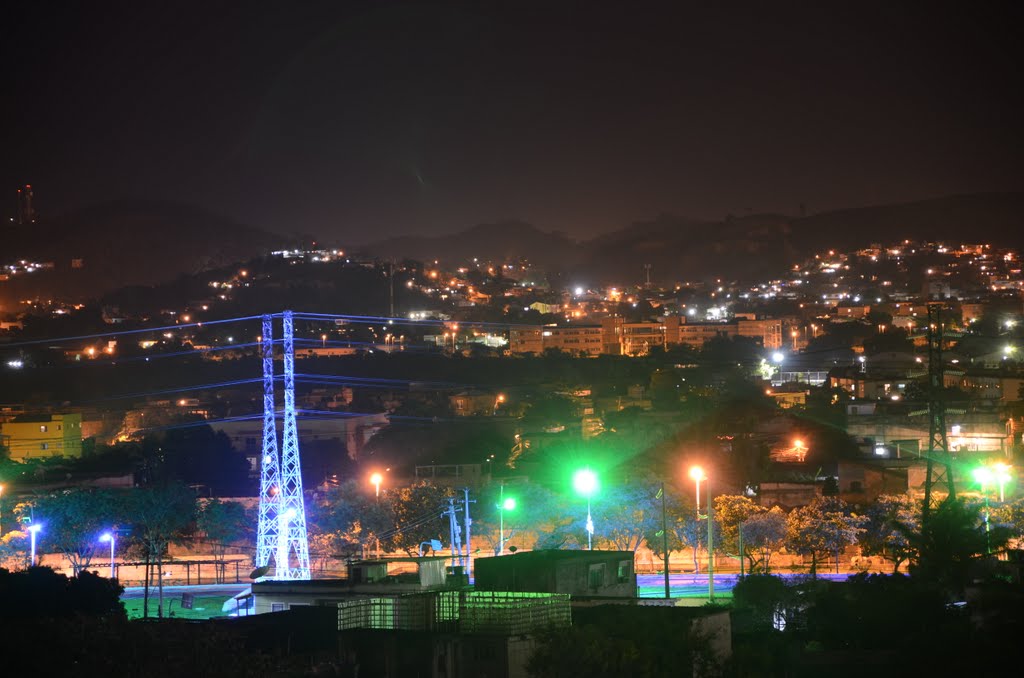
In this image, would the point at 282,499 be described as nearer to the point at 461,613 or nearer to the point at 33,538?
the point at 33,538

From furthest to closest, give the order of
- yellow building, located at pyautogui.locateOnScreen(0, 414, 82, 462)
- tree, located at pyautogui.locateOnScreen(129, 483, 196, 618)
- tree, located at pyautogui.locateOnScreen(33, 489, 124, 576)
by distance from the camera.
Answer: yellow building, located at pyautogui.locateOnScreen(0, 414, 82, 462) → tree, located at pyautogui.locateOnScreen(129, 483, 196, 618) → tree, located at pyautogui.locateOnScreen(33, 489, 124, 576)

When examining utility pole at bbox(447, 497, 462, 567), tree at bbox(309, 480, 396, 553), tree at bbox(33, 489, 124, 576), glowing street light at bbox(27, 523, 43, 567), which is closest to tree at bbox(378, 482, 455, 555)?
tree at bbox(309, 480, 396, 553)

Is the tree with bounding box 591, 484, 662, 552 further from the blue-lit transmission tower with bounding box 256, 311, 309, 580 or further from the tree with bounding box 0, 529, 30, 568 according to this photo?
the tree with bounding box 0, 529, 30, 568

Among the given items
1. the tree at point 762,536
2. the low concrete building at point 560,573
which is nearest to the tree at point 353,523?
the tree at point 762,536

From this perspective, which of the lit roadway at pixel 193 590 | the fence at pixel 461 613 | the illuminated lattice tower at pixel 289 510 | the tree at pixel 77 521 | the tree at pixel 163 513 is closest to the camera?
the fence at pixel 461 613

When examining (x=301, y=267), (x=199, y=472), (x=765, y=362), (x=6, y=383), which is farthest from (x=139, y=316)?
(x=199, y=472)

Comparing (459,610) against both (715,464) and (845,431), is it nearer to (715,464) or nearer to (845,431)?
(715,464)

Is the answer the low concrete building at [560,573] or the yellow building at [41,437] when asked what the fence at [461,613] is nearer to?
the low concrete building at [560,573]
